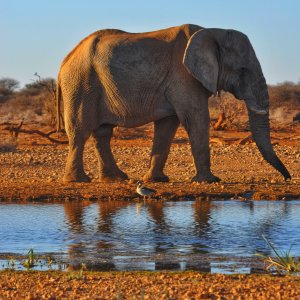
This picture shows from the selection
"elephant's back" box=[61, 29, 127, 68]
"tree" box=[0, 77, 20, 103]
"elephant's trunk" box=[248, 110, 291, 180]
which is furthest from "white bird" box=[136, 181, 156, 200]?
"tree" box=[0, 77, 20, 103]

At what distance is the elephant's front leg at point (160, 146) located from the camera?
17.0 meters

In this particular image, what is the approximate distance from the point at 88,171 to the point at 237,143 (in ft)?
16.7

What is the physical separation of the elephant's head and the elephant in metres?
0.02

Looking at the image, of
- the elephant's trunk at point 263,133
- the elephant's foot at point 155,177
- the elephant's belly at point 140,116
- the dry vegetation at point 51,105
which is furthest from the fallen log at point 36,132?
the elephant's trunk at point 263,133

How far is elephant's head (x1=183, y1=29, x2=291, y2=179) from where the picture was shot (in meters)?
16.4

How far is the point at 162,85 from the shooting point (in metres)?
16.5

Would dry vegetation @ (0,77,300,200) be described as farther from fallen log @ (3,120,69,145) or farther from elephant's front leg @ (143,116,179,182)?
elephant's front leg @ (143,116,179,182)

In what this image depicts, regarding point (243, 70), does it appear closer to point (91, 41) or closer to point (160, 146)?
point (160, 146)

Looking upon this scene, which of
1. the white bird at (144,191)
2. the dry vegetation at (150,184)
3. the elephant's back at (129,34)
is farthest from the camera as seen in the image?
the elephant's back at (129,34)

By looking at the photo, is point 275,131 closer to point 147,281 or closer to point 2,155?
point 2,155

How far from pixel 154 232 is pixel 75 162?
16.7 feet

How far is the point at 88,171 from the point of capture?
64.3 ft

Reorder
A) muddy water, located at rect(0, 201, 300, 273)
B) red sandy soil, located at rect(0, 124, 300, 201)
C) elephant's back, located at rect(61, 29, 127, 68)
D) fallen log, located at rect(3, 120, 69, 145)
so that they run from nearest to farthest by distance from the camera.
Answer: muddy water, located at rect(0, 201, 300, 273)
red sandy soil, located at rect(0, 124, 300, 201)
elephant's back, located at rect(61, 29, 127, 68)
fallen log, located at rect(3, 120, 69, 145)

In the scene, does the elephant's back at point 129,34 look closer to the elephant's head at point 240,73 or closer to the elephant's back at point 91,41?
the elephant's back at point 91,41
